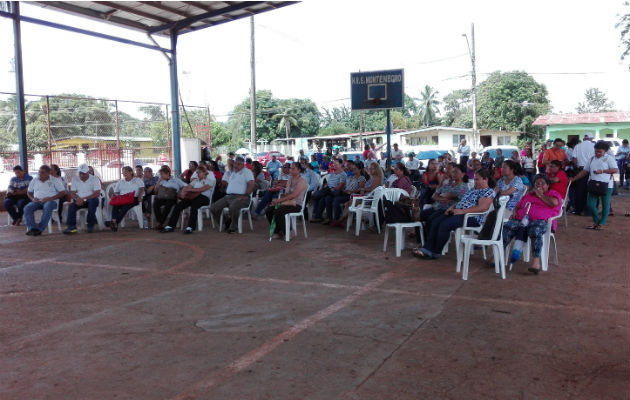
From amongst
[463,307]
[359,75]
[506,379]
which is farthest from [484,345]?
[359,75]

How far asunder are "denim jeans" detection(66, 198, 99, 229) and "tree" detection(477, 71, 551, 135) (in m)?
40.9

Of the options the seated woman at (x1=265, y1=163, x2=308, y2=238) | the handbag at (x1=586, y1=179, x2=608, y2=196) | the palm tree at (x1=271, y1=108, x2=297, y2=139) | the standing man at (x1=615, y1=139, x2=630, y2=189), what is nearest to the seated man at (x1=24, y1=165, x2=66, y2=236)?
the seated woman at (x1=265, y1=163, x2=308, y2=238)

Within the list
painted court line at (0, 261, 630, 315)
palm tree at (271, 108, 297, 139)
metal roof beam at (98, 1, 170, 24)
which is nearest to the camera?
painted court line at (0, 261, 630, 315)

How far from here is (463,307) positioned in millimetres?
4598

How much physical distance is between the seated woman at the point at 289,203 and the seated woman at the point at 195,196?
4.69 ft

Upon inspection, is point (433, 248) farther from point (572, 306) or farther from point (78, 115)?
point (78, 115)

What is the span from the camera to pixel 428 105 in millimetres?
66125

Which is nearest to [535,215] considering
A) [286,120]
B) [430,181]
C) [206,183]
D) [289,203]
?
[430,181]

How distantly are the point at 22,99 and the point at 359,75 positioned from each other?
7.33 meters

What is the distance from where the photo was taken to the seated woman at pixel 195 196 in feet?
30.1

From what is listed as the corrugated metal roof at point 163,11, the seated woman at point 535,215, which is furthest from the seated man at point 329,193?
the seated woman at point 535,215

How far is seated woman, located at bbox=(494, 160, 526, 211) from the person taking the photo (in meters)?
6.46

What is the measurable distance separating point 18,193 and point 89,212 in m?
1.80

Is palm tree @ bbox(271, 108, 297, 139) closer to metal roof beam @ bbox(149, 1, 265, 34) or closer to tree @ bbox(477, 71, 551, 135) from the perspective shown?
tree @ bbox(477, 71, 551, 135)
